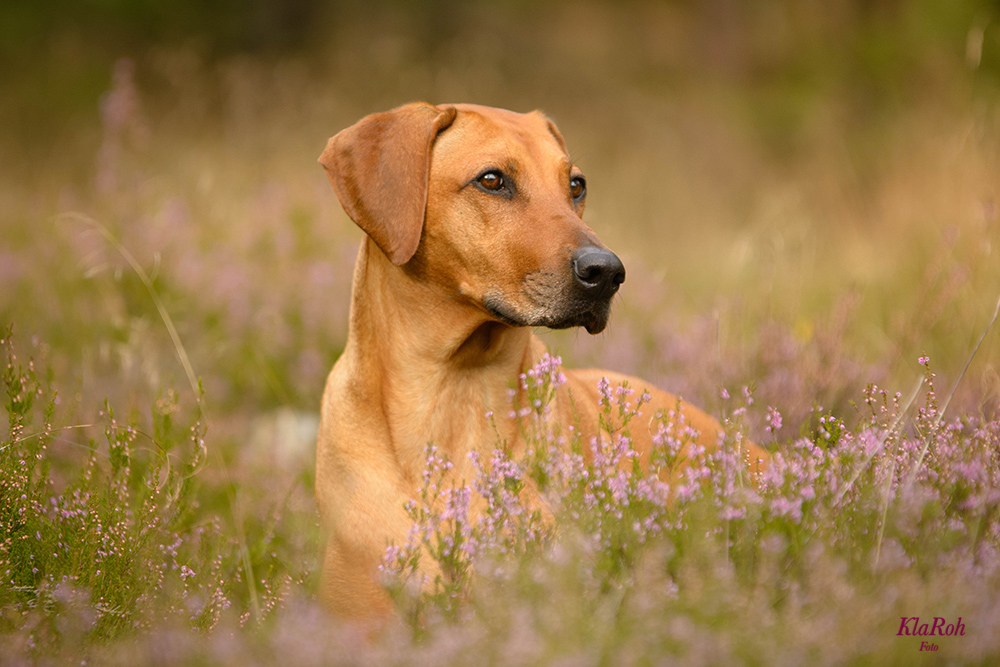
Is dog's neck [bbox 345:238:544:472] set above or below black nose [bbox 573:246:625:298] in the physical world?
below

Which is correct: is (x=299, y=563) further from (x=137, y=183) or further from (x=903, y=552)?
(x=137, y=183)

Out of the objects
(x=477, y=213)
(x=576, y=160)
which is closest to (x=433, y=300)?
(x=477, y=213)

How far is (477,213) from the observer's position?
3234 mm

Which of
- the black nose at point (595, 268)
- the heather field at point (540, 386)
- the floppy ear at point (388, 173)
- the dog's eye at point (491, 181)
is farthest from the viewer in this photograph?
the dog's eye at point (491, 181)

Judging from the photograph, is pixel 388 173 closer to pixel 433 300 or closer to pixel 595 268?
pixel 433 300

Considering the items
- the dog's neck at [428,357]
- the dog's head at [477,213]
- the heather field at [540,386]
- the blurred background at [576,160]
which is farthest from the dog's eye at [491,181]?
the blurred background at [576,160]

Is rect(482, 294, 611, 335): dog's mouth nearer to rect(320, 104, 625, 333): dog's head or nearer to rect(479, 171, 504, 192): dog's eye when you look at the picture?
rect(320, 104, 625, 333): dog's head

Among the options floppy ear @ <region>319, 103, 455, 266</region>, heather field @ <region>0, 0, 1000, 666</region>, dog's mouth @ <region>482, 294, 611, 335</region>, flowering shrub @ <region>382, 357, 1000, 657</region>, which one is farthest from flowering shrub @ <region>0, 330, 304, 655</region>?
dog's mouth @ <region>482, 294, 611, 335</region>

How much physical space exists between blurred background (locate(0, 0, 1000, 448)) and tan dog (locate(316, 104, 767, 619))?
93 cm

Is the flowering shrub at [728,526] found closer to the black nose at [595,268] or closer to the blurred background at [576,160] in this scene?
the black nose at [595,268]

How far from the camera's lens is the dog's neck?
3246mm

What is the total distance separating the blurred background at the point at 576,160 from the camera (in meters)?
5.12

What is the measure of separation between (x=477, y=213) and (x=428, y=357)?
1.92 feet

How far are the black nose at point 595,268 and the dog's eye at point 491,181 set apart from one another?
19.8 inches
